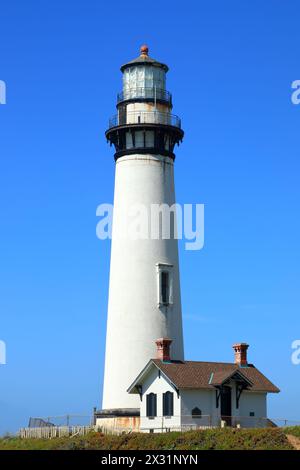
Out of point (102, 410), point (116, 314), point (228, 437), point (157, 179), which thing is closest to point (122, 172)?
point (157, 179)

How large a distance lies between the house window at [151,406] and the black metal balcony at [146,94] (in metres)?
16.6

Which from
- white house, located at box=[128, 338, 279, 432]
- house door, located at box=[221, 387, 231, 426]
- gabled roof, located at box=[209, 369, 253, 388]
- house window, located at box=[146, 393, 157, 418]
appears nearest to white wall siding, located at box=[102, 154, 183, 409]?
white house, located at box=[128, 338, 279, 432]

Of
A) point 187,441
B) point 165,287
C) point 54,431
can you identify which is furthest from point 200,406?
point 54,431

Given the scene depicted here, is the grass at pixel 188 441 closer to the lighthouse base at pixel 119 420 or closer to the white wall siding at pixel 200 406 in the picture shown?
the lighthouse base at pixel 119 420

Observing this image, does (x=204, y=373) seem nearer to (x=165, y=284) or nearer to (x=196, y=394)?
(x=196, y=394)

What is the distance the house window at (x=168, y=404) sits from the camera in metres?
60.4

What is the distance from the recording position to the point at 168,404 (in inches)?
2388

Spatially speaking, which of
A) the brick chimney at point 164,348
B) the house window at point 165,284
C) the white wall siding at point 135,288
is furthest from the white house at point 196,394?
the house window at point 165,284

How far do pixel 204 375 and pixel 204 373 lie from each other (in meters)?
0.23

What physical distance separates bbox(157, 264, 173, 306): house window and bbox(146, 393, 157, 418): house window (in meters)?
5.37

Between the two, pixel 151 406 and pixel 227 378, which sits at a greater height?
pixel 227 378

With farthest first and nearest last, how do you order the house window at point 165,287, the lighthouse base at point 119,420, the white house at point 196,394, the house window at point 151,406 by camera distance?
1. the house window at point 165,287
2. the lighthouse base at point 119,420
3. the house window at point 151,406
4. the white house at point 196,394
